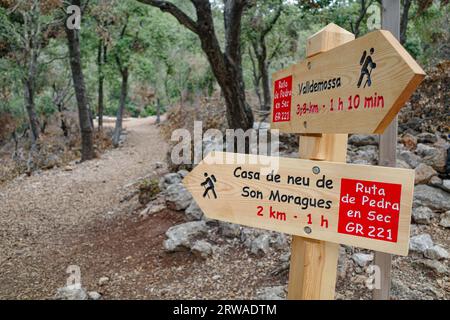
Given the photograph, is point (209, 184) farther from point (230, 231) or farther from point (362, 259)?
point (230, 231)

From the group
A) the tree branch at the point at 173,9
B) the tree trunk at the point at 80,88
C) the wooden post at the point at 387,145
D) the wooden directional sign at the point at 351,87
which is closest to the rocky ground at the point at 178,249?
the wooden post at the point at 387,145

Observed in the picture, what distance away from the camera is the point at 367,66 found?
1186mm

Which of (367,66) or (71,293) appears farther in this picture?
(71,293)

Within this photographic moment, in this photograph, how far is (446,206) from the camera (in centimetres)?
394

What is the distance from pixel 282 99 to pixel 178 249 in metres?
2.61

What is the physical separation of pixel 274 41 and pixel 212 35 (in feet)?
32.6

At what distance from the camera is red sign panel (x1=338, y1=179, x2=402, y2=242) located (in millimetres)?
1159

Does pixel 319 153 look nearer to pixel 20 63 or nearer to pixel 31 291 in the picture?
pixel 31 291

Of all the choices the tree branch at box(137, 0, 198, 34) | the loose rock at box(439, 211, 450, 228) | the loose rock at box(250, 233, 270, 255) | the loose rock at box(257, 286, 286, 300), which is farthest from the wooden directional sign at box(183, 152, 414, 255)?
the tree branch at box(137, 0, 198, 34)

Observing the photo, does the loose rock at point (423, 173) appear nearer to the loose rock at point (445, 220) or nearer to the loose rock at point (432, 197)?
the loose rock at point (432, 197)

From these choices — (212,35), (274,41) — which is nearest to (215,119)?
(212,35)

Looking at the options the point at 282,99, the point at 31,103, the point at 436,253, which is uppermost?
the point at 31,103

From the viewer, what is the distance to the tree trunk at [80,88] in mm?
9531

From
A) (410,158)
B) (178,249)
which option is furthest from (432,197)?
(178,249)
